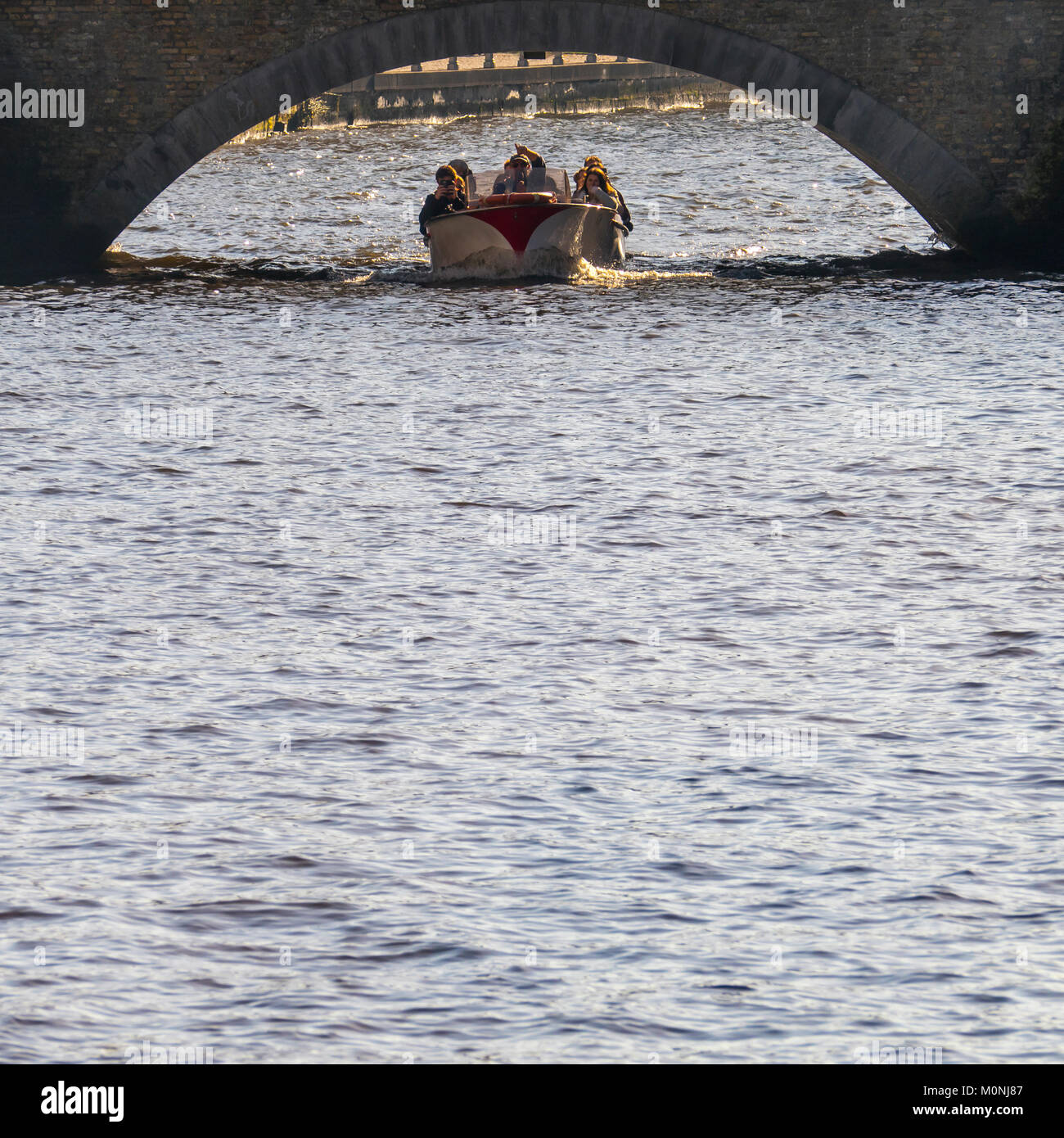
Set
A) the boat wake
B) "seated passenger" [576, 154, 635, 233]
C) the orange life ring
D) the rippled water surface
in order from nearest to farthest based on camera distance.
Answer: the rippled water surface, the orange life ring, the boat wake, "seated passenger" [576, 154, 635, 233]

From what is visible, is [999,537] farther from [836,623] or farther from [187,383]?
[187,383]

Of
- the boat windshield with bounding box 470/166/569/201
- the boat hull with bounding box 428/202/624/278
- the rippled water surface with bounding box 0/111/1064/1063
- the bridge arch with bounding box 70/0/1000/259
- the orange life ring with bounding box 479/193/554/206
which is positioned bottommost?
the rippled water surface with bounding box 0/111/1064/1063

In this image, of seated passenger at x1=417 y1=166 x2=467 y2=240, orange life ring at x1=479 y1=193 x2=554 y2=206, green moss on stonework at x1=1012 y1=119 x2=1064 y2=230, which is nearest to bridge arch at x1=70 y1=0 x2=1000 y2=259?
green moss on stonework at x1=1012 y1=119 x2=1064 y2=230

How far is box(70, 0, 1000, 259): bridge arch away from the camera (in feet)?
87.0

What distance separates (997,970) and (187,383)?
1345 centimetres

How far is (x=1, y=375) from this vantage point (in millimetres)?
19094

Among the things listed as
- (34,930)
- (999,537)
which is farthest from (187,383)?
(34,930)

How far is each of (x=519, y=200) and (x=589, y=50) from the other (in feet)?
8.07

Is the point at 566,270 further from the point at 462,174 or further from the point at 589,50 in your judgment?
the point at 589,50

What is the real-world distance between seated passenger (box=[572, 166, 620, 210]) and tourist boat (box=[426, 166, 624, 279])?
225 mm

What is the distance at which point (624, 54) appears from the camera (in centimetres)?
2745

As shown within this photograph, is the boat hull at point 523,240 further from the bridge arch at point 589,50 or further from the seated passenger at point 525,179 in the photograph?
the bridge arch at point 589,50

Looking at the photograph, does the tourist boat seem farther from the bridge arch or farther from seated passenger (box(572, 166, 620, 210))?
the bridge arch
